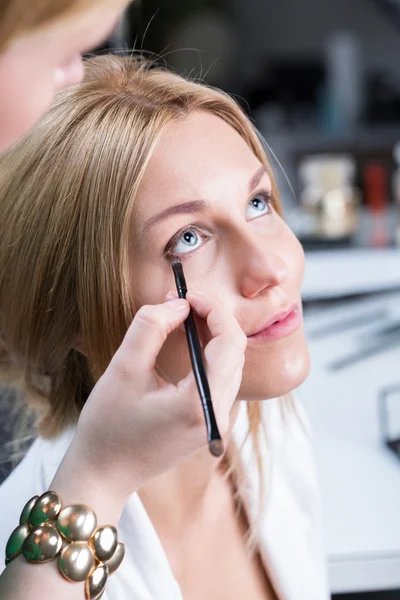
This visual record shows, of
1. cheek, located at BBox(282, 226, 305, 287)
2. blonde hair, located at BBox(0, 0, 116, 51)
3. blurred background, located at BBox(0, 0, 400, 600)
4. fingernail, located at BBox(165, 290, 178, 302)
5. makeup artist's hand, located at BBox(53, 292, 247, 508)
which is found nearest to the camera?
blonde hair, located at BBox(0, 0, 116, 51)

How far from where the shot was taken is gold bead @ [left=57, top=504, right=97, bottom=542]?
54cm

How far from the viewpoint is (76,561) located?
1.77ft

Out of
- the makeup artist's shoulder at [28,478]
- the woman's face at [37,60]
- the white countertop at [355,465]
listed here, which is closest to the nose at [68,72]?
the woman's face at [37,60]

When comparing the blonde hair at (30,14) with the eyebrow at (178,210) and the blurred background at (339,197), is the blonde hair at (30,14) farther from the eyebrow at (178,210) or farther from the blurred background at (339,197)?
the blurred background at (339,197)

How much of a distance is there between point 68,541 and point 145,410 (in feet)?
0.37

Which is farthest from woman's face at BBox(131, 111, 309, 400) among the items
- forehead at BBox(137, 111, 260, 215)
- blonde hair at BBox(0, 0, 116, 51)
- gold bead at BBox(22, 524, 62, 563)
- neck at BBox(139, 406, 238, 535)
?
blonde hair at BBox(0, 0, 116, 51)

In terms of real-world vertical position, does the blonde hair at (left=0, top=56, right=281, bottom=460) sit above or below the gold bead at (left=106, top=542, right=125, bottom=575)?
above

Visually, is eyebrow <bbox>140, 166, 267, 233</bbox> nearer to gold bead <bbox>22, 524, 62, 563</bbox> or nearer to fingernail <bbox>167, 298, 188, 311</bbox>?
fingernail <bbox>167, 298, 188, 311</bbox>

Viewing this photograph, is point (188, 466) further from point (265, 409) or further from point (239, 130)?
point (239, 130)

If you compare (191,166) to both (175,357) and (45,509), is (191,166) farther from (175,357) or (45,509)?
(45,509)

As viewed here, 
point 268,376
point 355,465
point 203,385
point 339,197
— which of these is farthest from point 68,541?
point 339,197

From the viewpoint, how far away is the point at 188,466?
32.0 inches

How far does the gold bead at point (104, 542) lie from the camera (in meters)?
0.55

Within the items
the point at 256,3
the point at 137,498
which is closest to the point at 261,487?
the point at 137,498
